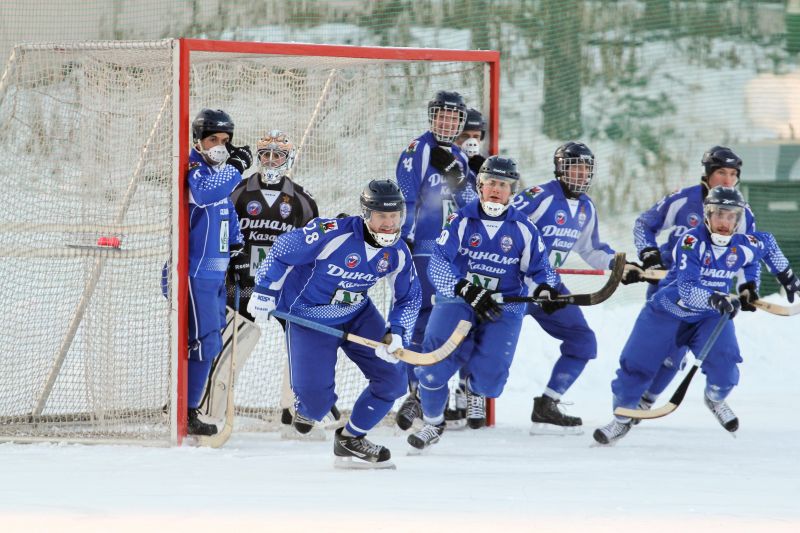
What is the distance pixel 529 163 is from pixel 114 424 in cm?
588

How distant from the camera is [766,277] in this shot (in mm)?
9836

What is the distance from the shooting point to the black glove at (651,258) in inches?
248

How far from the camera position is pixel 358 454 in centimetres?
504

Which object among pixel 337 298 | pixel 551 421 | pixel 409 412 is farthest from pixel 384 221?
pixel 551 421

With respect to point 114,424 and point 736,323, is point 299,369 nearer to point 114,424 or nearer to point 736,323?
point 114,424

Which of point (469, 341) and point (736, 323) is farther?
point (736, 323)

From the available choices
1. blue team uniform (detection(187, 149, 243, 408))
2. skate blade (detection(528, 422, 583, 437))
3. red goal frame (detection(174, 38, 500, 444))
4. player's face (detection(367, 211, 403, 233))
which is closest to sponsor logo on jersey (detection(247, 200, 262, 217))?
blue team uniform (detection(187, 149, 243, 408))

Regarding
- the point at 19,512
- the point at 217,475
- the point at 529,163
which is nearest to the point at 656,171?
the point at 529,163

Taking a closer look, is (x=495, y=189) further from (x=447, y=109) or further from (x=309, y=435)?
(x=309, y=435)

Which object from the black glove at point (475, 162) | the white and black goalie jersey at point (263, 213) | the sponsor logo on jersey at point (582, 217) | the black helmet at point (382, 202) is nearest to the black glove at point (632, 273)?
the sponsor logo on jersey at point (582, 217)

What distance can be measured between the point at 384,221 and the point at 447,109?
1372 millimetres

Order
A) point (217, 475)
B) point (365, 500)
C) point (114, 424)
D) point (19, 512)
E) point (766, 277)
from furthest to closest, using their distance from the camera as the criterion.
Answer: point (766, 277) < point (114, 424) < point (217, 475) < point (365, 500) < point (19, 512)

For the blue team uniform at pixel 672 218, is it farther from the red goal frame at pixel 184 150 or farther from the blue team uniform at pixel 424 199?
the red goal frame at pixel 184 150

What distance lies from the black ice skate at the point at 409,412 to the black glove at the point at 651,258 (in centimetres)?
122
